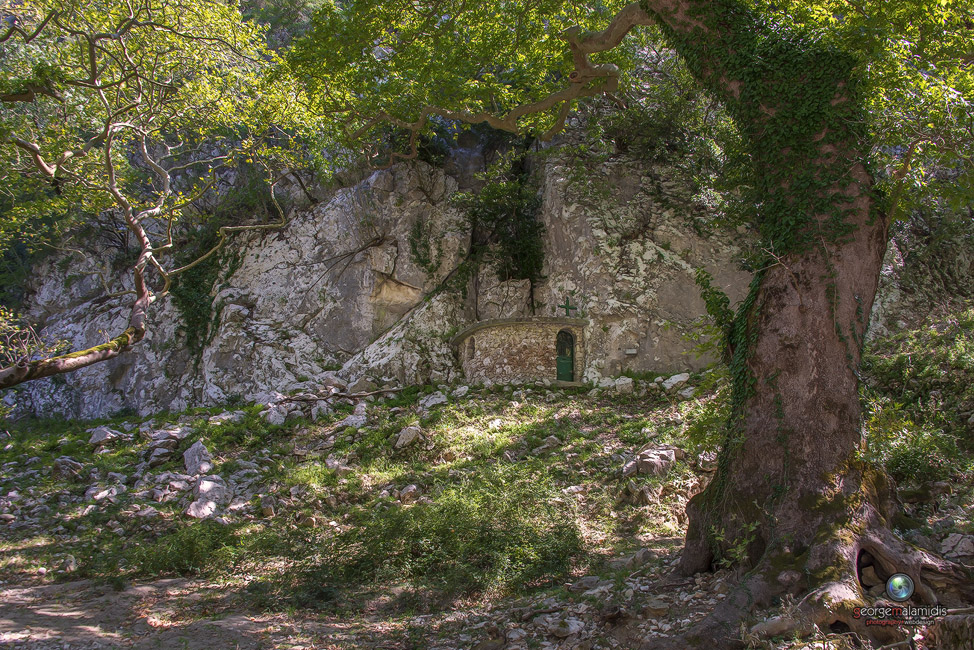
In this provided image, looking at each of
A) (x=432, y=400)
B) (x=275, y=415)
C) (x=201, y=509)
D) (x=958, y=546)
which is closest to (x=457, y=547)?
(x=201, y=509)

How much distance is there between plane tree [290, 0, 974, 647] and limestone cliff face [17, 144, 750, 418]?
8517mm

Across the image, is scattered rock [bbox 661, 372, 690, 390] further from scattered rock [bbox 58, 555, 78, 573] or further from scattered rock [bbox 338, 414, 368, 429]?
scattered rock [bbox 58, 555, 78, 573]

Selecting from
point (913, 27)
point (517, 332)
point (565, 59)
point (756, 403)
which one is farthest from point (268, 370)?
point (913, 27)

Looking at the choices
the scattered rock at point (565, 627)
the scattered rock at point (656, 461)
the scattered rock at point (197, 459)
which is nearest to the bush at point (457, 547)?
the scattered rock at point (565, 627)

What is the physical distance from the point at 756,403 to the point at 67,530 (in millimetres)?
8134

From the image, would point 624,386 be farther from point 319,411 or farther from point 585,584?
point 585,584

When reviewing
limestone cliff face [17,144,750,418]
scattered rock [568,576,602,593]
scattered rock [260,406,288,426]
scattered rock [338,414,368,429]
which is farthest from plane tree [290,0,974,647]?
limestone cliff face [17,144,750,418]

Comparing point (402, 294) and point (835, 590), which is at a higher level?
point (402, 294)

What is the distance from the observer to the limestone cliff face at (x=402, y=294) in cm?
1425

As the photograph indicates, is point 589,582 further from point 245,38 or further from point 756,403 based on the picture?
point 245,38

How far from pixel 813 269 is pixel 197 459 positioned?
8.82m

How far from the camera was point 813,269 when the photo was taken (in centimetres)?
465

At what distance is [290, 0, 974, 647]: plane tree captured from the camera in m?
3.94

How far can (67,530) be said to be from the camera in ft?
23.7
